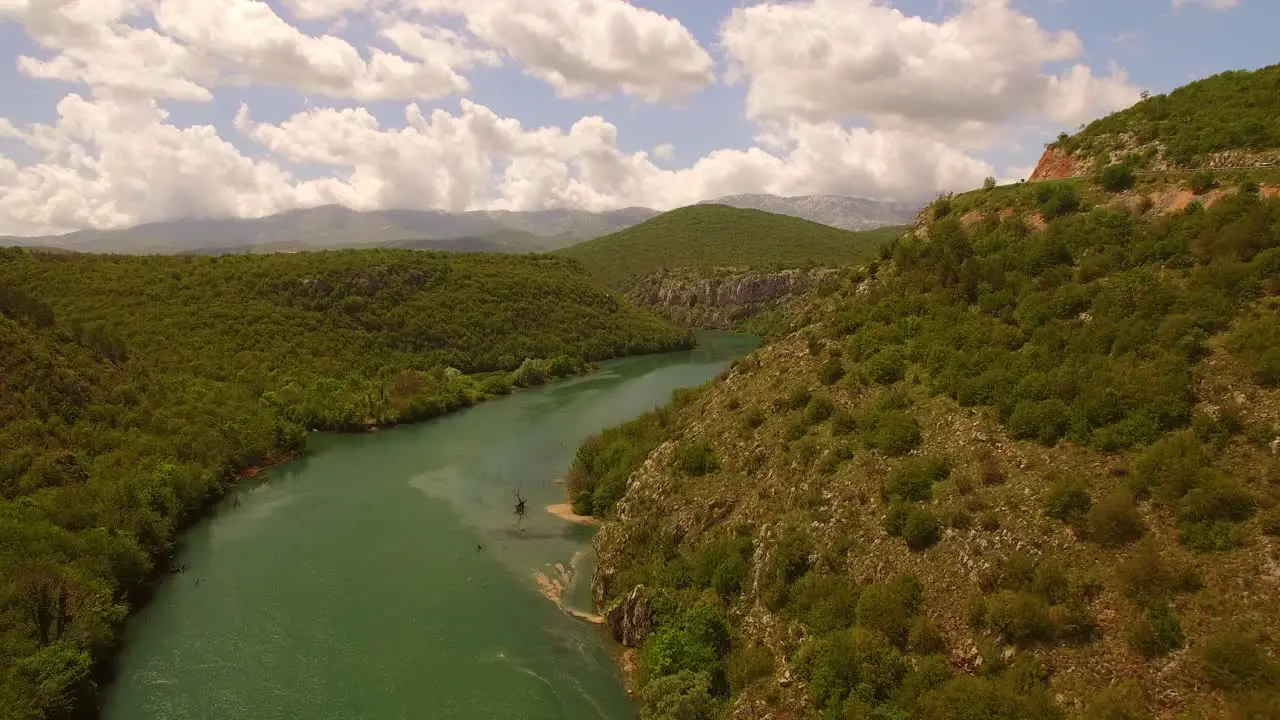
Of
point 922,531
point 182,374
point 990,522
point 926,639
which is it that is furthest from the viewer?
point 182,374

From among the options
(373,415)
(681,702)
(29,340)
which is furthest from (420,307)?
(681,702)

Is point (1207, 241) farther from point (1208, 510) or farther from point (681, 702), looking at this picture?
point (681, 702)

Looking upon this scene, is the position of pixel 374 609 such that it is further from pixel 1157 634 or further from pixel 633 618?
pixel 1157 634

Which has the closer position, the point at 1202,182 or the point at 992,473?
the point at 992,473

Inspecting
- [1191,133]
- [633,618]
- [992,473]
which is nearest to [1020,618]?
[992,473]

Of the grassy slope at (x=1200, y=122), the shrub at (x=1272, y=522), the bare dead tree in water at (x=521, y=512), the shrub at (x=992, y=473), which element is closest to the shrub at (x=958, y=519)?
the shrub at (x=992, y=473)

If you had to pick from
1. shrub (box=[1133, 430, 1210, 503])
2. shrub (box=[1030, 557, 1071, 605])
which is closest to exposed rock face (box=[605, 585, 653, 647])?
shrub (box=[1030, 557, 1071, 605])
